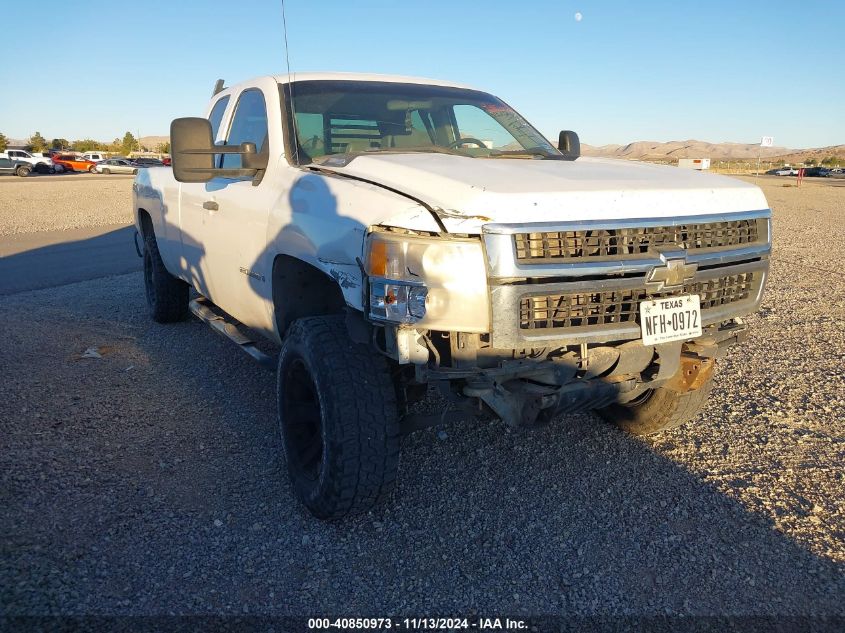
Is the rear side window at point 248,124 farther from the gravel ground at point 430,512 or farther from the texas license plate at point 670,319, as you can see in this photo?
the texas license plate at point 670,319

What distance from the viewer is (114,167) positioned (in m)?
52.6

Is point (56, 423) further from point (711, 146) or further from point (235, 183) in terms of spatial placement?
point (711, 146)

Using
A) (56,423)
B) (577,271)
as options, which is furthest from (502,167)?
(56,423)

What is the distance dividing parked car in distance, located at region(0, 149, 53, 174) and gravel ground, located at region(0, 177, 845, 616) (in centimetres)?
4946

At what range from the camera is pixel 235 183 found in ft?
13.8

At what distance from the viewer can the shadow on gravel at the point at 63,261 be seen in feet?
29.4

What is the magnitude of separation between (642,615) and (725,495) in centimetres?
110

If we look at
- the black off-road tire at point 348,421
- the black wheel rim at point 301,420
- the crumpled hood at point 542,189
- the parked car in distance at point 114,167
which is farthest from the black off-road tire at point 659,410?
the parked car in distance at point 114,167

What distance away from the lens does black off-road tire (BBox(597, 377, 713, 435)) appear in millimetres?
3816

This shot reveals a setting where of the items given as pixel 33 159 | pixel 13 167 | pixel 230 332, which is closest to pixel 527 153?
pixel 230 332

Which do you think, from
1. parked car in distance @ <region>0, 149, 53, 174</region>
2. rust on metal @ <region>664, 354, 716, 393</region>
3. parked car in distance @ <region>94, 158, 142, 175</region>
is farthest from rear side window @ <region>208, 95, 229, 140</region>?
parked car in distance @ <region>94, 158, 142, 175</region>

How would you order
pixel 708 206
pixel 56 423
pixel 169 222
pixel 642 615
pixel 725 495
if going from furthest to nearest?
pixel 169 222 → pixel 56 423 → pixel 725 495 → pixel 708 206 → pixel 642 615

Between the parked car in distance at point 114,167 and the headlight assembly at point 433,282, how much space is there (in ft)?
178

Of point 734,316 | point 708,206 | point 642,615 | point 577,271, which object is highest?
point 708,206
